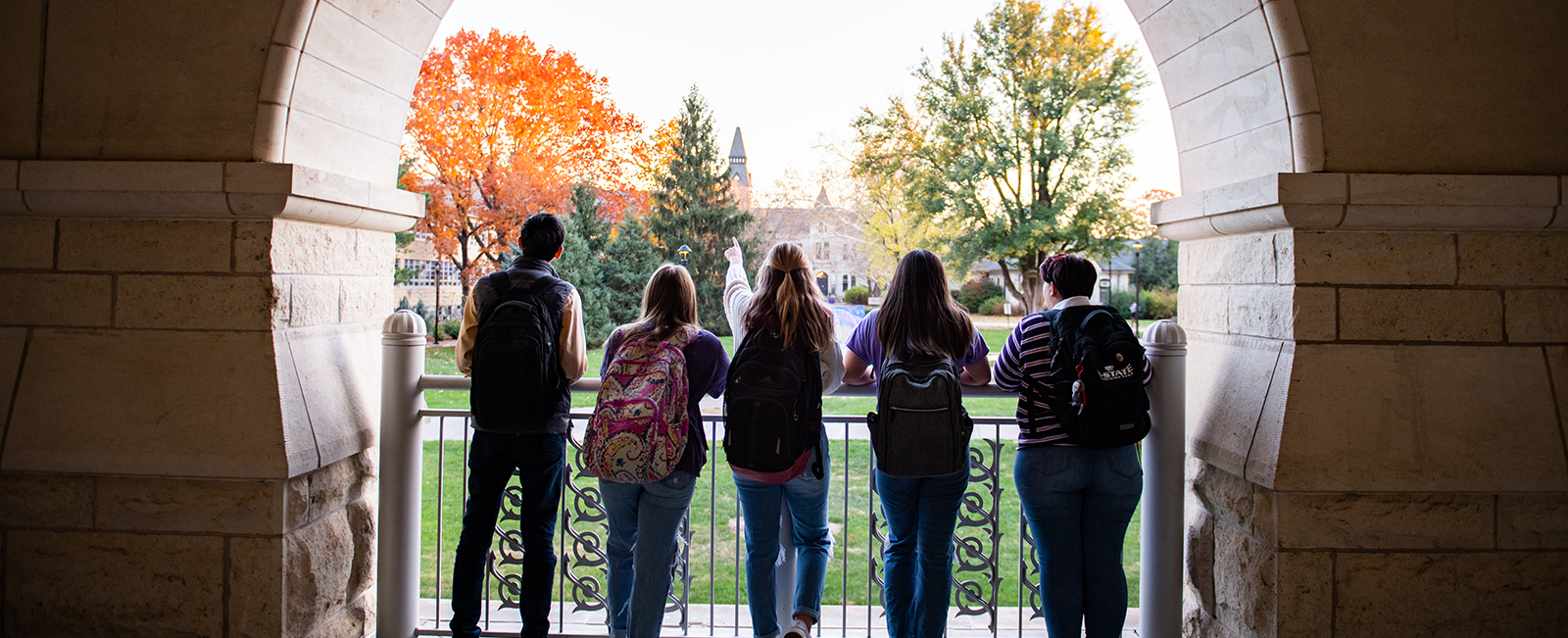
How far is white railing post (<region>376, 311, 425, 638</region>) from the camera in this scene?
9.62ft

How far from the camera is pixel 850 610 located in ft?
11.6

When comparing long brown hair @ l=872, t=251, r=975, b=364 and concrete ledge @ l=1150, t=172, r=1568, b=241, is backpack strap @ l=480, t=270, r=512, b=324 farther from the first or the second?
concrete ledge @ l=1150, t=172, r=1568, b=241

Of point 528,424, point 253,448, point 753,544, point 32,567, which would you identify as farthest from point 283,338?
point 753,544

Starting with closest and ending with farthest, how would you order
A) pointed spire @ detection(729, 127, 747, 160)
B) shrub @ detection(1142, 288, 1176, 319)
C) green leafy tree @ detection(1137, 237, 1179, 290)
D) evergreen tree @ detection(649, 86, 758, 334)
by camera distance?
evergreen tree @ detection(649, 86, 758, 334) → shrub @ detection(1142, 288, 1176, 319) → green leafy tree @ detection(1137, 237, 1179, 290) → pointed spire @ detection(729, 127, 747, 160)

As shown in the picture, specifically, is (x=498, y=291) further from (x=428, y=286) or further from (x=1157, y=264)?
(x=1157, y=264)

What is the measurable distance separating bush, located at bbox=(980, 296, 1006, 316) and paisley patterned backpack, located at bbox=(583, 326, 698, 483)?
25210 mm

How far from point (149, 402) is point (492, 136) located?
14.4 meters

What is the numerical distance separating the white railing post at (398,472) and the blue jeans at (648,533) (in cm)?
87

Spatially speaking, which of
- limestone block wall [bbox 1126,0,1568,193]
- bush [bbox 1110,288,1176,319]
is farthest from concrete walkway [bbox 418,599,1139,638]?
bush [bbox 1110,288,1176,319]

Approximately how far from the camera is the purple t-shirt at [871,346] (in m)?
2.68

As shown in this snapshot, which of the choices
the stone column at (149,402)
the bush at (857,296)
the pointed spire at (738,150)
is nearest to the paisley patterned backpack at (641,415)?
the stone column at (149,402)

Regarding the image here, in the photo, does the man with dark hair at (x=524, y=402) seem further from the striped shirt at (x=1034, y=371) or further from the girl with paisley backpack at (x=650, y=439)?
the striped shirt at (x=1034, y=371)

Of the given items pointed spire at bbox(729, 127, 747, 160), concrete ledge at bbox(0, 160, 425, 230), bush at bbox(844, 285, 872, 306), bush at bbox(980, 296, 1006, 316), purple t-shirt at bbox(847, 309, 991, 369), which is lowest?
purple t-shirt at bbox(847, 309, 991, 369)

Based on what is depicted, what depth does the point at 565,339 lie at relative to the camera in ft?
8.93
